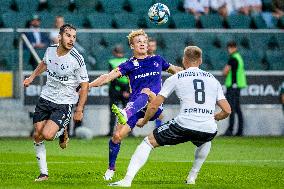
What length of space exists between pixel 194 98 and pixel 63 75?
255 centimetres

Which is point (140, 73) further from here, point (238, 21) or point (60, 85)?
point (238, 21)

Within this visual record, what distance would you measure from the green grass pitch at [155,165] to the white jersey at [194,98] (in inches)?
35.9

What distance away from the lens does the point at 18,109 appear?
2486 centimetres

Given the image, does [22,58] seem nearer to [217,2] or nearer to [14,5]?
[14,5]

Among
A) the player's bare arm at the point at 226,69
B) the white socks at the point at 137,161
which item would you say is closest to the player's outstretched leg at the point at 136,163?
the white socks at the point at 137,161

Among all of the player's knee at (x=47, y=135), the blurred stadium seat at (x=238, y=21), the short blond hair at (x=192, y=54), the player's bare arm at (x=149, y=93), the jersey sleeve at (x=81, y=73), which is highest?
the short blond hair at (x=192, y=54)

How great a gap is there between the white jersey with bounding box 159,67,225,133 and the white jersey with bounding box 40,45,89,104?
6.97 ft

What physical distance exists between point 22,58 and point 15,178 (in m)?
10.7

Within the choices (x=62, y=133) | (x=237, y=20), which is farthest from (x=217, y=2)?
(x=62, y=133)

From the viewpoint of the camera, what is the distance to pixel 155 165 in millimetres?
17266

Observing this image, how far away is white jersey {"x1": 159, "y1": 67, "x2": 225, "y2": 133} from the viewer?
12.8m

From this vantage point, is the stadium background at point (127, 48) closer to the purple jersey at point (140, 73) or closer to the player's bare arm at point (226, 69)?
the player's bare arm at point (226, 69)

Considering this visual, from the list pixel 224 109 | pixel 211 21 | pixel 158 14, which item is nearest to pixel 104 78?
pixel 158 14

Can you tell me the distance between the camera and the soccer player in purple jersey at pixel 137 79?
1491 cm
